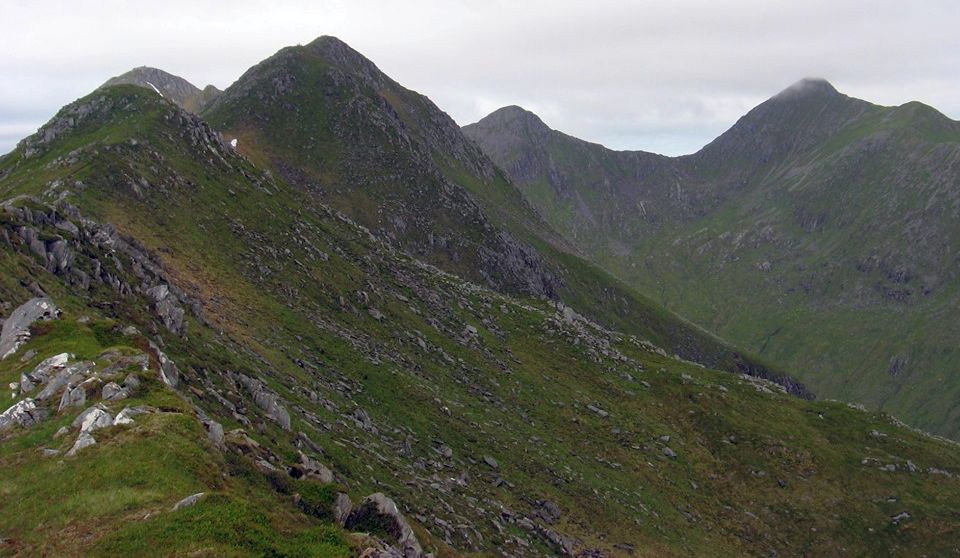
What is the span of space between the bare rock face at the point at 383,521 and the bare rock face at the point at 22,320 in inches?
726

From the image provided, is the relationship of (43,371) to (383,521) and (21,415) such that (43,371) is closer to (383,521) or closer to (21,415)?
(21,415)

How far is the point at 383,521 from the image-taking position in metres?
28.8

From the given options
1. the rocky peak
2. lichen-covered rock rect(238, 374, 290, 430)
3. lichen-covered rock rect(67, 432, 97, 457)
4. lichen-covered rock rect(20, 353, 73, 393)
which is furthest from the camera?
the rocky peak

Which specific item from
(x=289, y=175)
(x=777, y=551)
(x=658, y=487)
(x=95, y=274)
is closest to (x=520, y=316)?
(x=658, y=487)

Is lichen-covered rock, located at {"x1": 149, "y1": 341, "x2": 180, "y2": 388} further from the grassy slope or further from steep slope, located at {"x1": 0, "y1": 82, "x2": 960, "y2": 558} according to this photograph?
the grassy slope

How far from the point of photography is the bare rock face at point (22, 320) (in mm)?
31797

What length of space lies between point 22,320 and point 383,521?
21.2 metres

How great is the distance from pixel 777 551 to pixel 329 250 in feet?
192

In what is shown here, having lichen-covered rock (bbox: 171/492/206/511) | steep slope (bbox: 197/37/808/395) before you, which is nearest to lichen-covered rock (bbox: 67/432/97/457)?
→ lichen-covered rock (bbox: 171/492/206/511)

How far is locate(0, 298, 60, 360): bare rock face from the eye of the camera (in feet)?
104

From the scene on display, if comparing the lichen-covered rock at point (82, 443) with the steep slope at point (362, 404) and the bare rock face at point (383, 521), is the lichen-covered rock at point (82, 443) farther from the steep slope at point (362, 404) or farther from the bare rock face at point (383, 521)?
the bare rock face at point (383, 521)

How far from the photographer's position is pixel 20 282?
36656 millimetres

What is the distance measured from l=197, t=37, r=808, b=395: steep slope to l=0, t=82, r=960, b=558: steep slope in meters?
24.6

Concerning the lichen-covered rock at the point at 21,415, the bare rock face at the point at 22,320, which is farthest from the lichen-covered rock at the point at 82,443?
the bare rock face at the point at 22,320
